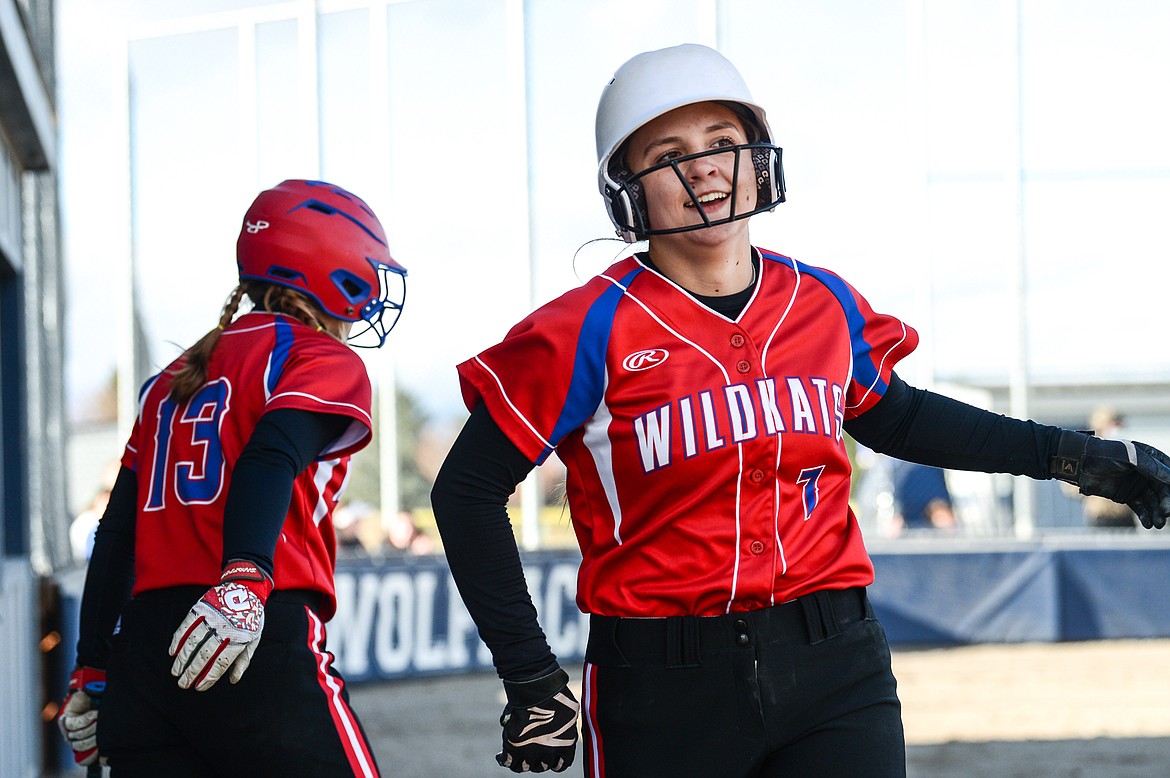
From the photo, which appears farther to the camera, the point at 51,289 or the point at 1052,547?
the point at 1052,547

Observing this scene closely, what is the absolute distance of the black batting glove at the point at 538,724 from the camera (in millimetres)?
2531

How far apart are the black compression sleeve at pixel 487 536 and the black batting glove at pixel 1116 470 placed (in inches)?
48.3

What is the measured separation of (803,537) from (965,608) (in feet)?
32.6

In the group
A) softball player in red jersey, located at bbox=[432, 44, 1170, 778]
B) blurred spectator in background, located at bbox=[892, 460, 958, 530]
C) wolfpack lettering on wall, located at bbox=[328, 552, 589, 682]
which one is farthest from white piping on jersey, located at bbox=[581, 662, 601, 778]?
blurred spectator in background, located at bbox=[892, 460, 958, 530]

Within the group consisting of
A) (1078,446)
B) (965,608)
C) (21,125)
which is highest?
(21,125)

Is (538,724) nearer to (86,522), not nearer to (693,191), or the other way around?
(693,191)

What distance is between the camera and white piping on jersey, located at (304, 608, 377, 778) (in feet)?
9.19

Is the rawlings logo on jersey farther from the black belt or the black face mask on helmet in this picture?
the black belt

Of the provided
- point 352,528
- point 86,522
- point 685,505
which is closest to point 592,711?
point 685,505

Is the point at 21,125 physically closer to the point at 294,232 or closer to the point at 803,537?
the point at 294,232

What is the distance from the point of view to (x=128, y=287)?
1717cm

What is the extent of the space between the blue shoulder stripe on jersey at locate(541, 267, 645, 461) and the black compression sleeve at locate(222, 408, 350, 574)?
1.73ft

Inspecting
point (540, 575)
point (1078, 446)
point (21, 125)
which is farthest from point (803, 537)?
point (540, 575)

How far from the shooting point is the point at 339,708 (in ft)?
9.32
